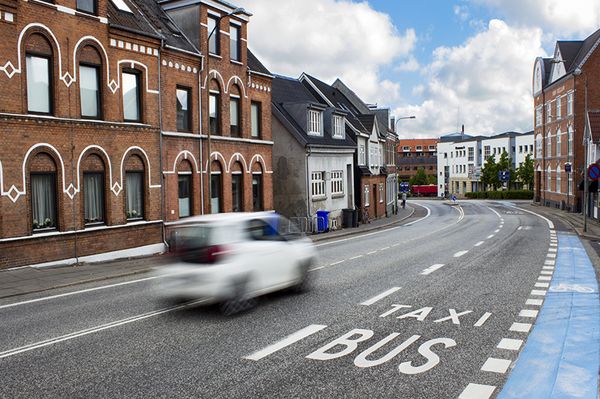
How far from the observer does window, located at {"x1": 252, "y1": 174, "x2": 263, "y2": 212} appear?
28.8 metres

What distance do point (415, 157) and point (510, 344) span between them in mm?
159183

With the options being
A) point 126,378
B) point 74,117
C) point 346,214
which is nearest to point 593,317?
point 126,378

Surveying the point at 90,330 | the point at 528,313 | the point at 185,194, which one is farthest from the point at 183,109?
the point at 528,313

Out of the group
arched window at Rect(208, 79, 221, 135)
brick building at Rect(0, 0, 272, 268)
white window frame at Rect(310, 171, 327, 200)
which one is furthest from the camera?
white window frame at Rect(310, 171, 327, 200)

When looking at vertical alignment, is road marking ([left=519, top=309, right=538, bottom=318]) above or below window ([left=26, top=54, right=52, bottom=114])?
below

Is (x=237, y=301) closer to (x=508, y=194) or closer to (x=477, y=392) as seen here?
(x=477, y=392)

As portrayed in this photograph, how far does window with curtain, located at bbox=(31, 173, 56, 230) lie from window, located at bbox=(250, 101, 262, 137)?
1236cm

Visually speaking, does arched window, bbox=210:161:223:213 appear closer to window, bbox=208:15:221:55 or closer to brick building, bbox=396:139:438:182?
window, bbox=208:15:221:55

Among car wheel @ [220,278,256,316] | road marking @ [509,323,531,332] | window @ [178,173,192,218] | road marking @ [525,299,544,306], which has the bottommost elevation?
road marking @ [525,299,544,306]

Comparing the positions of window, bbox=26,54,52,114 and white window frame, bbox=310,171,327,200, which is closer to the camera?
window, bbox=26,54,52,114

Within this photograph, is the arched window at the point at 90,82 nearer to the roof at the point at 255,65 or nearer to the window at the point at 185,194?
the window at the point at 185,194

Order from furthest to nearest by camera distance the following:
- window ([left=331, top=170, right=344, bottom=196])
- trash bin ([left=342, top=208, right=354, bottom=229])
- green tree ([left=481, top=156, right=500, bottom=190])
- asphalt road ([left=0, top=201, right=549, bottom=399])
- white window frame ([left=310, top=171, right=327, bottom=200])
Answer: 1. green tree ([left=481, top=156, right=500, bottom=190])
2. trash bin ([left=342, top=208, right=354, bottom=229])
3. window ([left=331, top=170, right=344, bottom=196])
4. white window frame ([left=310, top=171, right=327, bottom=200])
5. asphalt road ([left=0, top=201, right=549, bottom=399])

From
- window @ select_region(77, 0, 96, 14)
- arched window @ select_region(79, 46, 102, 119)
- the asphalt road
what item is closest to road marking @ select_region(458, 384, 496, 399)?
the asphalt road

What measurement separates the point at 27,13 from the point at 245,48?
39.4 ft
